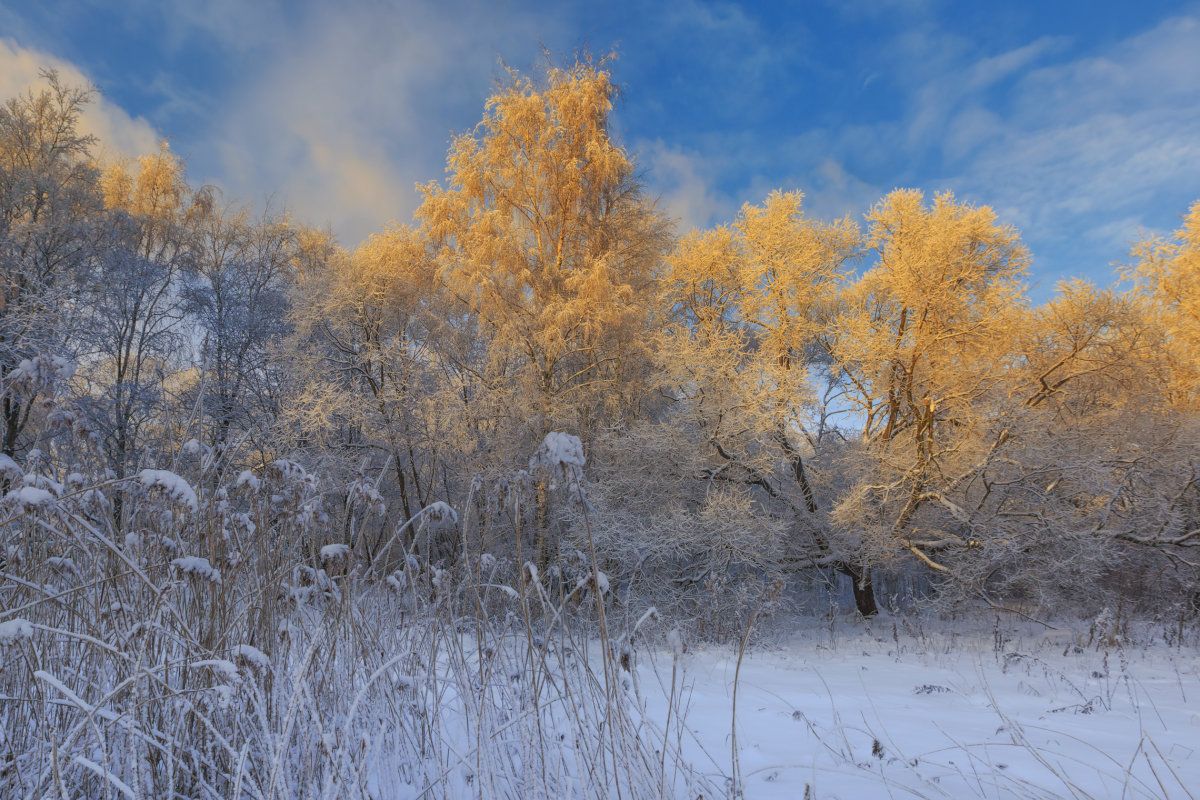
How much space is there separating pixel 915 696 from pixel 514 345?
7.76m

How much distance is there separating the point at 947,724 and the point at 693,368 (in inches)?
290

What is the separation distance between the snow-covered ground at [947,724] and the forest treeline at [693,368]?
2372mm

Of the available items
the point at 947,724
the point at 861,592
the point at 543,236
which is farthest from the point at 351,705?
the point at 861,592

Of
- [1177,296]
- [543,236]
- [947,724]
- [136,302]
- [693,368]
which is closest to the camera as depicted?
[947,724]

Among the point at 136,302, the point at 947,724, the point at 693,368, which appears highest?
the point at 136,302

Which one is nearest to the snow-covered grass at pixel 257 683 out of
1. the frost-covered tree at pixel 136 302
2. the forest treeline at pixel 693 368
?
the forest treeline at pixel 693 368

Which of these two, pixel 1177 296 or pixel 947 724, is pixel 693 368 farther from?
pixel 1177 296

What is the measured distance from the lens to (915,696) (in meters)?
4.62

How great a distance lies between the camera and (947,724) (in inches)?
139

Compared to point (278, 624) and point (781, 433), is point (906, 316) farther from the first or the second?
point (278, 624)

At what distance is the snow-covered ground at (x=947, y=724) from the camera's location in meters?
2.43

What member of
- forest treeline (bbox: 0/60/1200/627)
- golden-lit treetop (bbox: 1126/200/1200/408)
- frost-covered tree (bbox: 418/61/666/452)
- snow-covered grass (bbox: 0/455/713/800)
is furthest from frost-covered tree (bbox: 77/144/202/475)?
golden-lit treetop (bbox: 1126/200/1200/408)

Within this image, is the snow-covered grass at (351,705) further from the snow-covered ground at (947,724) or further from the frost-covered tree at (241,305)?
the frost-covered tree at (241,305)

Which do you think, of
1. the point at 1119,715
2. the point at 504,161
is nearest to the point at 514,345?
the point at 504,161
